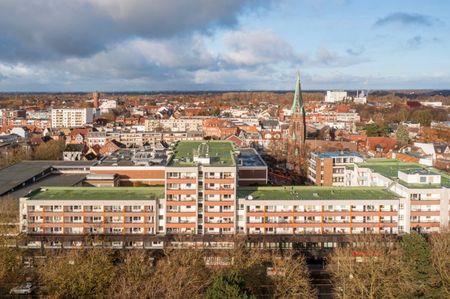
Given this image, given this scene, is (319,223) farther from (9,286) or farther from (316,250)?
(9,286)

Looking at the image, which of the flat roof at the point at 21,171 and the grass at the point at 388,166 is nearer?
the grass at the point at 388,166

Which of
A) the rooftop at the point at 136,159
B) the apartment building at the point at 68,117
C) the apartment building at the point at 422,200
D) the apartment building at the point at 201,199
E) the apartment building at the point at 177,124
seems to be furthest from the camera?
the apartment building at the point at 68,117

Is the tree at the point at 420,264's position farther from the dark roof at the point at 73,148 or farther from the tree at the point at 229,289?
the dark roof at the point at 73,148

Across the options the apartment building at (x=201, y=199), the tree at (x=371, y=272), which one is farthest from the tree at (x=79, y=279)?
the tree at (x=371, y=272)

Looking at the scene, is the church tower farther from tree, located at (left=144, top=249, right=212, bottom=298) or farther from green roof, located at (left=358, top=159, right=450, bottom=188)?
tree, located at (left=144, top=249, right=212, bottom=298)

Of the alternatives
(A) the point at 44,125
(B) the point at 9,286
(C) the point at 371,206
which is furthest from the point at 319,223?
(A) the point at 44,125

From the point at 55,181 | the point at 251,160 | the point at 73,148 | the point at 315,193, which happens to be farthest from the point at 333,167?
the point at 73,148
